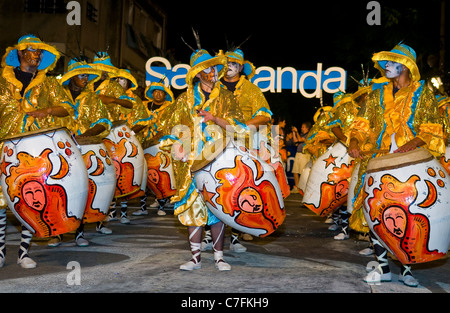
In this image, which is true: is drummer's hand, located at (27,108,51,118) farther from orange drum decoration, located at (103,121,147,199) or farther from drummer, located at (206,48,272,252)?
orange drum decoration, located at (103,121,147,199)

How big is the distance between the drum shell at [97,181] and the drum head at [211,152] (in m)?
1.61

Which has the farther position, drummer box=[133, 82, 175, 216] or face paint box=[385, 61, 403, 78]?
drummer box=[133, 82, 175, 216]

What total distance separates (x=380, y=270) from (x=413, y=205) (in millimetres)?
784

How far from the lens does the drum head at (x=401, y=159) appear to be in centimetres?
439

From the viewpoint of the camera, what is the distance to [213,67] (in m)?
5.23

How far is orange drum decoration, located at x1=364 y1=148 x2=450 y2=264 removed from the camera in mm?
4320

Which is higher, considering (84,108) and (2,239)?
(84,108)

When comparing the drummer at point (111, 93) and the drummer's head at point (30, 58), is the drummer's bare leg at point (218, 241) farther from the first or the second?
the drummer at point (111, 93)

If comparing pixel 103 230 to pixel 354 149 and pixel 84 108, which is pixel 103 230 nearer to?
pixel 84 108

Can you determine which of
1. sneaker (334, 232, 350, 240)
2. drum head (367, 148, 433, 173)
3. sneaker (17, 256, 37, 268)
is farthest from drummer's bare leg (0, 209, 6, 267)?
sneaker (334, 232, 350, 240)

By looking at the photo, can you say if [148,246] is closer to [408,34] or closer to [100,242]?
[100,242]

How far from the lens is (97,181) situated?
6219 mm

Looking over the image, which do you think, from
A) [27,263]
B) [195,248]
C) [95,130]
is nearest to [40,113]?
[95,130]

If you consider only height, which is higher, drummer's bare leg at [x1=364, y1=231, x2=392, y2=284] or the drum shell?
the drum shell
